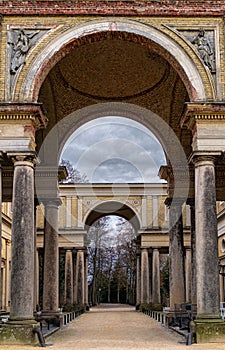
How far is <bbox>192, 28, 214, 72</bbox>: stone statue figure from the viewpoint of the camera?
1722 centimetres

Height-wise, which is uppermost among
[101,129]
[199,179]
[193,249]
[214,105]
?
[101,129]

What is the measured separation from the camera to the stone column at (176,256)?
73.5ft

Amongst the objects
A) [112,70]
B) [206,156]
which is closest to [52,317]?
[206,156]

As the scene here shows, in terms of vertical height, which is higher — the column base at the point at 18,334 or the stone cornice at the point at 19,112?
the stone cornice at the point at 19,112

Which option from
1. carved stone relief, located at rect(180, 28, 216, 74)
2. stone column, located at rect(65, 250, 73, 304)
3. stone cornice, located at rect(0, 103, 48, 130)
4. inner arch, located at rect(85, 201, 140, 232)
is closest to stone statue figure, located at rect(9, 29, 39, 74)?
stone cornice, located at rect(0, 103, 48, 130)

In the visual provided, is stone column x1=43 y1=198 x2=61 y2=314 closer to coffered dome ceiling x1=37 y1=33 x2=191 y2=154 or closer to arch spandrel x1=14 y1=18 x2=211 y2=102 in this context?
coffered dome ceiling x1=37 y1=33 x2=191 y2=154

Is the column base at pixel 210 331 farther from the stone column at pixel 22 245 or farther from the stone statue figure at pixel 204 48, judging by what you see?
the stone statue figure at pixel 204 48

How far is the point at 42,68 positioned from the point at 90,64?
205 inches

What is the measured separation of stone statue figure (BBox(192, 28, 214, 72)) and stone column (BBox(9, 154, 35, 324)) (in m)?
5.84

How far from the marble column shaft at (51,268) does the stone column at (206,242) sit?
7.72m

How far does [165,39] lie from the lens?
17.5 meters

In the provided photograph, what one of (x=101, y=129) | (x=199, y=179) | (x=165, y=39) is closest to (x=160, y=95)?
(x=165, y=39)

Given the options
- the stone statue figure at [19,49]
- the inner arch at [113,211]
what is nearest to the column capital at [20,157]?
the stone statue figure at [19,49]

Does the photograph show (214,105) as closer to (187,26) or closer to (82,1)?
(187,26)
